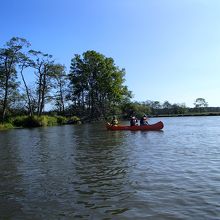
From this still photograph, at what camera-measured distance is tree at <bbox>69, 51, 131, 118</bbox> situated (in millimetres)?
76812

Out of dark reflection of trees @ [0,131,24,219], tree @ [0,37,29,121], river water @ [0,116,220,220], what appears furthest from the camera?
tree @ [0,37,29,121]

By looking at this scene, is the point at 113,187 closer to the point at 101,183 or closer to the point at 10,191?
the point at 101,183

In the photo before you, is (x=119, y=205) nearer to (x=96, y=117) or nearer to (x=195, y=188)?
(x=195, y=188)

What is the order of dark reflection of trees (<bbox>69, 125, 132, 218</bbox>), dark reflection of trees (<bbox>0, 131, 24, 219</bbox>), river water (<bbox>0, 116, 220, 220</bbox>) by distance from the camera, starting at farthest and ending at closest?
dark reflection of trees (<bbox>69, 125, 132, 218</bbox>) < dark reflection of trees (<bbox>0, 131, 24, 219</bbox>) < river water (<bbox>0, 116, 220, 220</bbox>)

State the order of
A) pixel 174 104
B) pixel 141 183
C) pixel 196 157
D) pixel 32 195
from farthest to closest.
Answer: pixel 174 104
pixel 196 157
pixel 141 183
pixel 32 195

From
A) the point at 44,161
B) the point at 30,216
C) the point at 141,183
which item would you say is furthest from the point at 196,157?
the point at 30,216

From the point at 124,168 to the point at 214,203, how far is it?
5552mm

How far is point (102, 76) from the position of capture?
77125 millimetres

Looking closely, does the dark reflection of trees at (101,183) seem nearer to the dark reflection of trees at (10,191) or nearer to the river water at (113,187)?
the river water at (113,187)

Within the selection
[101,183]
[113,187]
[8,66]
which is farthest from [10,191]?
[8,66]

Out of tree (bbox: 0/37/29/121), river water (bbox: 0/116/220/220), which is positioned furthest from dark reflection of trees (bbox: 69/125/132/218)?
tree (bbox: 0/37/29/121)

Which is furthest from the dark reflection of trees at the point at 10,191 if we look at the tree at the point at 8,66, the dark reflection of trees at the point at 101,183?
the tree at the point at 8,66

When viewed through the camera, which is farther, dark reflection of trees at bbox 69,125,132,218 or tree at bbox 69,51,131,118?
tree at bbox 69,51,131,118

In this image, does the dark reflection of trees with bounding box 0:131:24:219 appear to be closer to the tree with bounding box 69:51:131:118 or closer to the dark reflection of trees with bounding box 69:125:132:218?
the dark reflection of trees with bounding box 69:125:132:218
